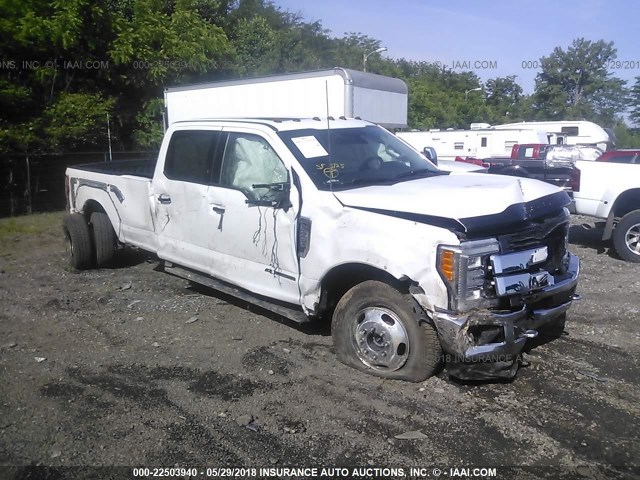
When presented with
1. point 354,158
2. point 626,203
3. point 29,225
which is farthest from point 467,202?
point 29,225

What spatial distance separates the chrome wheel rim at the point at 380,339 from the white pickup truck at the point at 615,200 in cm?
610

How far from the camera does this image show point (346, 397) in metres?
4.34

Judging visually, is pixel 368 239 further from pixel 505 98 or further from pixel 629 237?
pixel 505 98

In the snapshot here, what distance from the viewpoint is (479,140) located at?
3125 centimetres

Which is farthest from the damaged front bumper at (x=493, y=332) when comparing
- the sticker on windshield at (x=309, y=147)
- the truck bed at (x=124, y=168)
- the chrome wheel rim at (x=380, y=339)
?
the truck bed at (x=124, y=168)

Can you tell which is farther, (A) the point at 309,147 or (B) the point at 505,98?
(B) the point at 505,98

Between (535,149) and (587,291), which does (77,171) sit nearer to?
(587,291)

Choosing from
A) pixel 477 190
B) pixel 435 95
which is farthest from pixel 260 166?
pixel 435 95

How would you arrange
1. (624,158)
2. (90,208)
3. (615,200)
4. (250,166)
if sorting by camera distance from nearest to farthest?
1. (250,166)
2. (90,208)
3. (615,200)
4. (624,158)

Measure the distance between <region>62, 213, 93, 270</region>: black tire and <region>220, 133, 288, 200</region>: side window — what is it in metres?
3.12

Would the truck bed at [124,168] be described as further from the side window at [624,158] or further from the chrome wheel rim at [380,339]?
the side window at [624,158]

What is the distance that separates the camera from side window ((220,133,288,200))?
5.29 meters

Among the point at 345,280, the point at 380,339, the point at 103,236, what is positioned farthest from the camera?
the point at 103,236

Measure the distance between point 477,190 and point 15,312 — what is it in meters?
4.89
